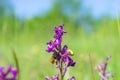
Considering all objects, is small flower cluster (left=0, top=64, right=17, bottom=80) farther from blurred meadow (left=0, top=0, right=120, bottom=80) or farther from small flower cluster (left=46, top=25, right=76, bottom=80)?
blurred meadow (left=0, top=0, right=120, bottom=80)

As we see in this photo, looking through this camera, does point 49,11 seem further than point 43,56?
Yes

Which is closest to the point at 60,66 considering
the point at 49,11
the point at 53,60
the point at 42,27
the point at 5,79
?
the point at 53,60

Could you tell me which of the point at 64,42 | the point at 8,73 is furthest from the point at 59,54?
the point at 64,42

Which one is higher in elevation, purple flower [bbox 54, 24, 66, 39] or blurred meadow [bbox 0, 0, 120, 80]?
blurred meadow [bbox 0, 0, 120, 80]

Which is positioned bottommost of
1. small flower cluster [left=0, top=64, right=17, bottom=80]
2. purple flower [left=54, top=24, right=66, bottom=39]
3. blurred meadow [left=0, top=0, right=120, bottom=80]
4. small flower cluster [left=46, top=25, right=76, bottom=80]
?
small flower cluster [left=0, top=64, right=17, bottom=80]

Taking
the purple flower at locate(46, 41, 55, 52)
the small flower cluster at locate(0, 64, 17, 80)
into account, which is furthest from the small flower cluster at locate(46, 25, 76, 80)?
the small flower cluster at locate(0, 64, 17, 80)

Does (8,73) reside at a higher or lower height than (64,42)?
lower

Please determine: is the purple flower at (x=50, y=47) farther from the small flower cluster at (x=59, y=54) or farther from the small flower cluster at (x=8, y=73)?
the small flower cluster at (x=8, y=73)

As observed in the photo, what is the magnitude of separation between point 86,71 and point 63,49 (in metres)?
3.14

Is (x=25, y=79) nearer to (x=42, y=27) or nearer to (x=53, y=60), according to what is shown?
(x=53, y=60)

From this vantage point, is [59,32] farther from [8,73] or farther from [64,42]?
[64,42]

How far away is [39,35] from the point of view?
694cm

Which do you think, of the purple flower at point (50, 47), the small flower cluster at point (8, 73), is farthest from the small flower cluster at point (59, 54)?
the small flower cluster at point (8, 73)

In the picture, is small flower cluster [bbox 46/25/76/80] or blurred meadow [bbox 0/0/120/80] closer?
small flower cluster [bbox 46/25/76/80]
